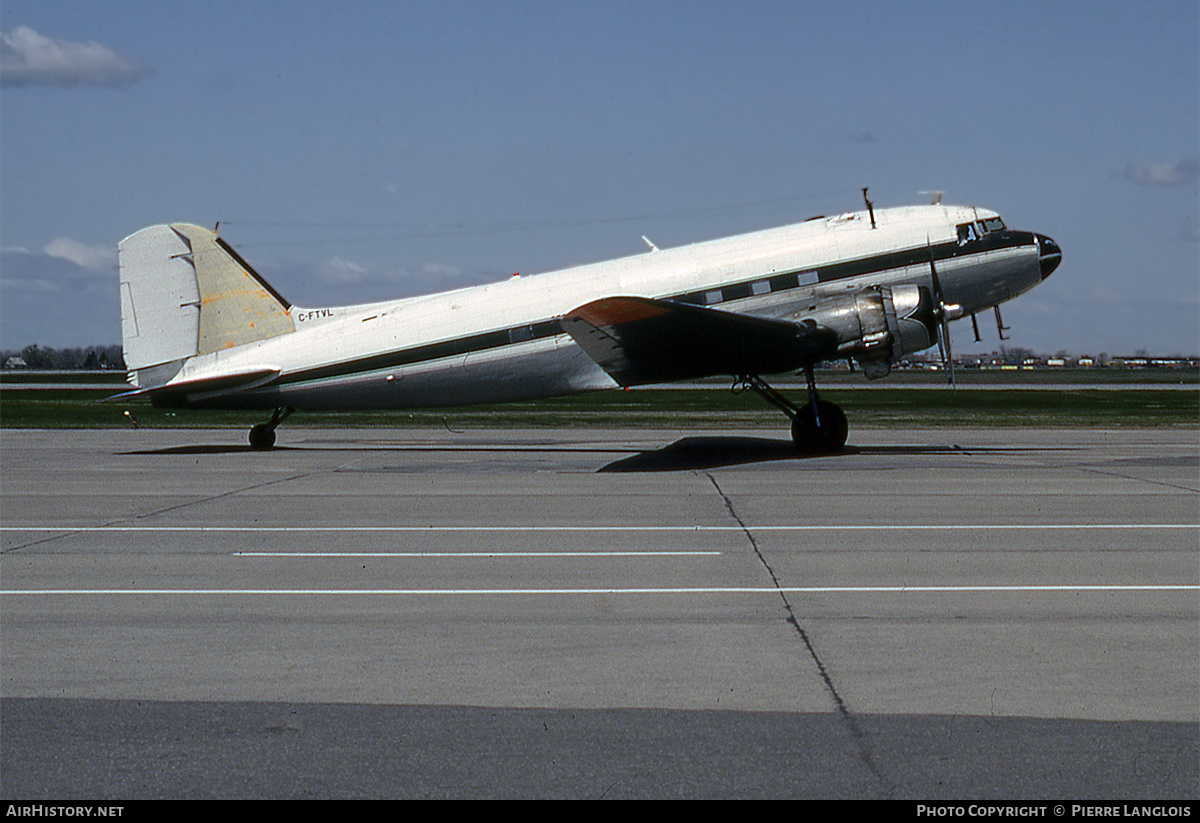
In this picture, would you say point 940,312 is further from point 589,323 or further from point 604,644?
point 604,644

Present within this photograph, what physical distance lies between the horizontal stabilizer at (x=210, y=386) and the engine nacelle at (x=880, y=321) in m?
12.3

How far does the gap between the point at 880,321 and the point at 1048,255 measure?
4.36 meters

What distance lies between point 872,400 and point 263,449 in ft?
112

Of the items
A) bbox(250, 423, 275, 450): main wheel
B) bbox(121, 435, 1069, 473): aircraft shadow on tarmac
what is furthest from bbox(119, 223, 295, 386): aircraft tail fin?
bbox(121, 435, 1069, 473): aircraft shadow on tarmac

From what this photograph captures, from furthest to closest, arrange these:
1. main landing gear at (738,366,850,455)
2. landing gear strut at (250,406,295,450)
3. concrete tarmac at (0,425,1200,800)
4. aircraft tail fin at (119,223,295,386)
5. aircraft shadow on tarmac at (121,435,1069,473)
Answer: landing gear strut at (250,406,295,450), aircraft tail fin at (119,223,295,386), main landing gear at (738,366,850,455), aircraft shadow on tarmac at (121,435,1069,473), concrete tarmac at (0,425,1200,800)

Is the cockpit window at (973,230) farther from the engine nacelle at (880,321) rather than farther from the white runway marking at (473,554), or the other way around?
the white runway marking at (473,554)

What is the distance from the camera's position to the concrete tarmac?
5.07 metres

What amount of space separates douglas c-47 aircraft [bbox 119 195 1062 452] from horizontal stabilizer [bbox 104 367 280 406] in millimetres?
32

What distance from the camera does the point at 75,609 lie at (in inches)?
332

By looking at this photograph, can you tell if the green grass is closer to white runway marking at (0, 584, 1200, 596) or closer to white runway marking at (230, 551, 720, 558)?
white runway marking at (230, 551, 720, 558)

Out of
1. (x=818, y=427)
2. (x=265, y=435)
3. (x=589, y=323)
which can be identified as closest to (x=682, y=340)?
(x=589, y=323)

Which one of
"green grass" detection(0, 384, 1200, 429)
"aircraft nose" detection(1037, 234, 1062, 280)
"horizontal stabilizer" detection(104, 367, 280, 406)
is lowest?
"green grass" detection(0, 384, 1200, 429)

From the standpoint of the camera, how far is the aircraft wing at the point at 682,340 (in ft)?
62.5

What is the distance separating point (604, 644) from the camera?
7.42 meters
